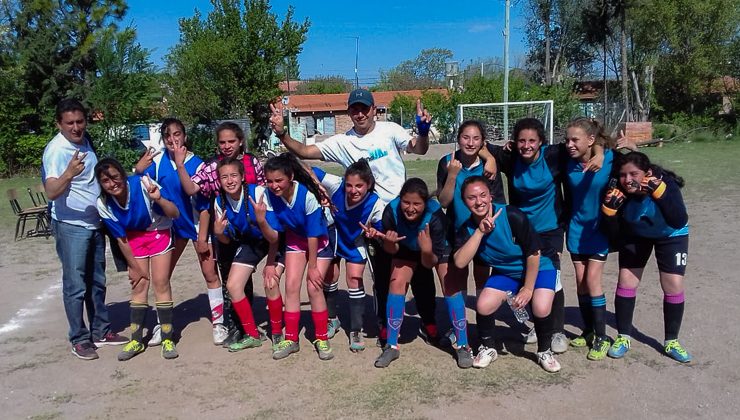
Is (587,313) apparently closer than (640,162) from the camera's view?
No

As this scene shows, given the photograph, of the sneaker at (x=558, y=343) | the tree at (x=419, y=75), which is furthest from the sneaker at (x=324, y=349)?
the tree at (x=419, y=75)

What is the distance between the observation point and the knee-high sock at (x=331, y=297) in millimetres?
5020

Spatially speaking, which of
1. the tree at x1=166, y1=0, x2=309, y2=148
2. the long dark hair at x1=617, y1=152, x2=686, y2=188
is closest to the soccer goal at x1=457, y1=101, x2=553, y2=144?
the tree at x1=166, y1=0, x2=309, y2=148

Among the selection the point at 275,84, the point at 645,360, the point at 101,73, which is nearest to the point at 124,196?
the point at 645,360

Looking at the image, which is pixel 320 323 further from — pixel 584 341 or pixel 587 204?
pixel 587 204

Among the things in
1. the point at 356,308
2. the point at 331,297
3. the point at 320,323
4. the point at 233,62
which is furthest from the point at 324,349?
the point at 233,62

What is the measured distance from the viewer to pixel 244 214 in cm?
458

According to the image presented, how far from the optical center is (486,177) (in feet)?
14.4

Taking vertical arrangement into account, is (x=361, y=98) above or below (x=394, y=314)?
above

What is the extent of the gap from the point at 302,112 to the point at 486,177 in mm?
46205

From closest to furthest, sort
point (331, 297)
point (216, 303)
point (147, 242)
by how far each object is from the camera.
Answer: point (147, 242), point (216, 303), point (331, 297)

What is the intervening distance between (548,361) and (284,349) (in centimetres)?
192

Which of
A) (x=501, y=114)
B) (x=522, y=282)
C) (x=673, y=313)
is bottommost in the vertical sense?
(x=673, y=313)

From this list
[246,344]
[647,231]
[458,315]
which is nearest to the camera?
[647,231]
